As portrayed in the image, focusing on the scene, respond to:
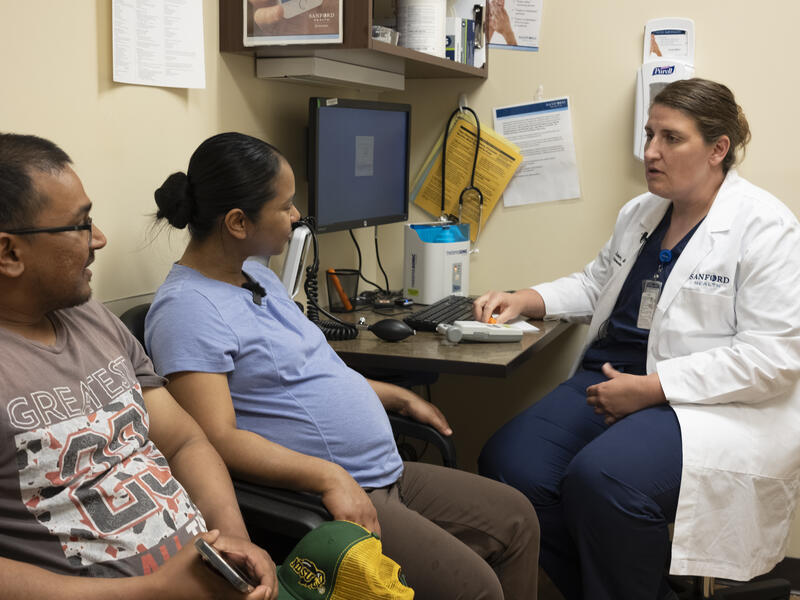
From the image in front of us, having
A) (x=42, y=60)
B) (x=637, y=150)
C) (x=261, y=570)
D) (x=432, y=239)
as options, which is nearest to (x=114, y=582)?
(x=261, y=570)

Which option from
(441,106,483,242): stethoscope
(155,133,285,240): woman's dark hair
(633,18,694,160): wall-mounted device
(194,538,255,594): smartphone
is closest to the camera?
(194,538,255,594): smartphone

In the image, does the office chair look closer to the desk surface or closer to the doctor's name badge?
the desk surface

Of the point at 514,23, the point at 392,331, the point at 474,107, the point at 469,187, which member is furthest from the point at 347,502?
the point at 514,23

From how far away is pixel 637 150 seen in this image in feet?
8.54

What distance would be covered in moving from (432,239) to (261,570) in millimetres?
1565

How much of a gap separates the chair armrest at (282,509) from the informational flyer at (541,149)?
65.5 inches

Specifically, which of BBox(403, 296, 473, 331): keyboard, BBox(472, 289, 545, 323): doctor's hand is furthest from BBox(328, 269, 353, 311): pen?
BBox(472, 289, 545, 323): doctor's hand

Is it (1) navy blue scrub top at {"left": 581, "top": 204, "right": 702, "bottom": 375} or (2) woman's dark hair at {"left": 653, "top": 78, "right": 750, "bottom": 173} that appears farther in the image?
(1) navy blue scrub top at {"left": 581, "top": 204, "right": 702, "bottom": 375}

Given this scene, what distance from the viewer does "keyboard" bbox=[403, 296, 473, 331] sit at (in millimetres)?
2198

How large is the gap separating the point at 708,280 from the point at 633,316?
247 millimetres

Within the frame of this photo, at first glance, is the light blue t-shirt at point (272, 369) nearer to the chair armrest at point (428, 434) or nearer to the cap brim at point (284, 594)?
the chair armrest at point (428, 434)

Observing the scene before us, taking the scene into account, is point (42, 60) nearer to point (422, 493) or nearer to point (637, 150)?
point (422, 493)

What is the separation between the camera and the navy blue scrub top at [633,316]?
2.22 metres

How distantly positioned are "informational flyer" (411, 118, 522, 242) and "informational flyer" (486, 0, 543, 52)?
0.28 meters
